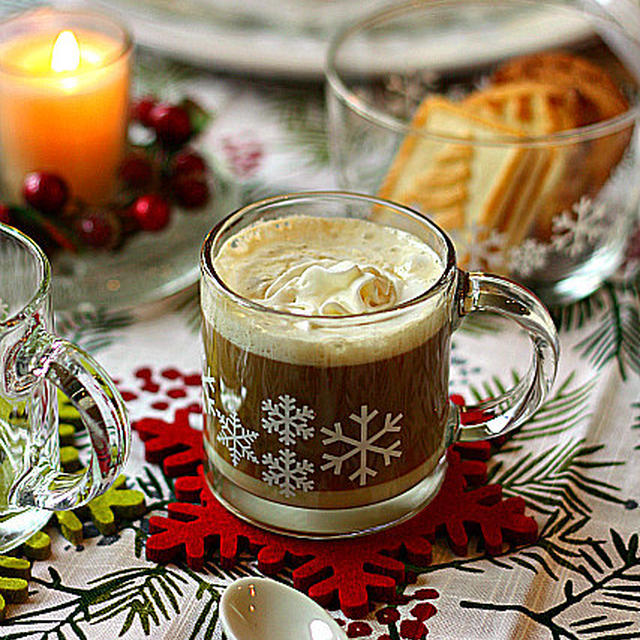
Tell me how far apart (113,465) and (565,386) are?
0.43m

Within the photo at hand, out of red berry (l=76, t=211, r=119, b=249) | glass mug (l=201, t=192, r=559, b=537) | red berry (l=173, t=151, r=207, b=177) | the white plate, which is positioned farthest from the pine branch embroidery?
the white plate

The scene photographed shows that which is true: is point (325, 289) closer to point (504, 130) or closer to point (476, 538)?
point (476, 538)

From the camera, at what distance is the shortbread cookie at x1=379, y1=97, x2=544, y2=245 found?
982 mm

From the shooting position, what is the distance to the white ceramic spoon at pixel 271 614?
2.11 feet

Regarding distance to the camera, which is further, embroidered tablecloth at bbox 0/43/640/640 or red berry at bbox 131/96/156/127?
red berry at bbox 131/96/156/127

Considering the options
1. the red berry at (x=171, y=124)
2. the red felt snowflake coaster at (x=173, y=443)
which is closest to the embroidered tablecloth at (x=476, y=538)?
the red felt snowflake coaster at (x=173, y=443)

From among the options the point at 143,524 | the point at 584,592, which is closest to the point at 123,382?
the point at 143,524

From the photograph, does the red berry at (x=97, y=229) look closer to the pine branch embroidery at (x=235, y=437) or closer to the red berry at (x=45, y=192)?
the red berry at (x=45, y=192)

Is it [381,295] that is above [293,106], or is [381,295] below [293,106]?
above

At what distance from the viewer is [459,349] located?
38.7 inches

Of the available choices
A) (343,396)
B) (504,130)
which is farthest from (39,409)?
(504,130)

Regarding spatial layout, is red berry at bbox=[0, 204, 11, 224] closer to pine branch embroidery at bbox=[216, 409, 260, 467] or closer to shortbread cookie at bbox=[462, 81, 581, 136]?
pine branch embroidery at bbox=[216, 409, 260, 467]

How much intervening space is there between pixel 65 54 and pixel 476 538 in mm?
653

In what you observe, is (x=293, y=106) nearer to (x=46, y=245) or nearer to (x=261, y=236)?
(x=46, y=245)
